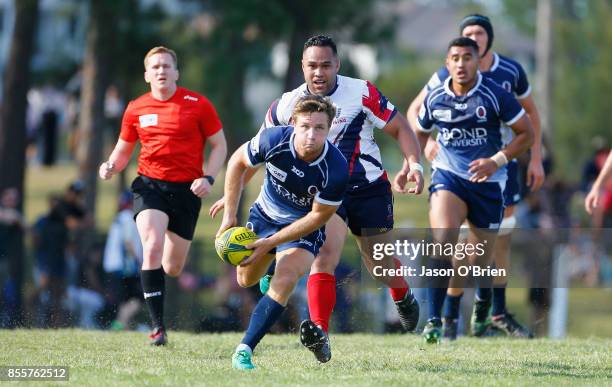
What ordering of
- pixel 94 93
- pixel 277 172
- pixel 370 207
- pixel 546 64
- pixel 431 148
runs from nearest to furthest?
pixel 277 172
pixel 370 207
pixel 431 148
pixel 94 93
pixel 546 64

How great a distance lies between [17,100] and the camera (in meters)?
21.5

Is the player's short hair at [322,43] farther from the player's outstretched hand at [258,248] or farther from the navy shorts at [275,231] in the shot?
the player's outstretched hand at [258,248]

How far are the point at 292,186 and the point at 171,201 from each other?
6.93ft

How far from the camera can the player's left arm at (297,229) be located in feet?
24.7

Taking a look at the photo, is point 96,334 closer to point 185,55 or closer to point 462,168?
point 462,168

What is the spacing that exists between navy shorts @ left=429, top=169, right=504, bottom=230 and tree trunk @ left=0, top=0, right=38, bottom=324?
485 inches

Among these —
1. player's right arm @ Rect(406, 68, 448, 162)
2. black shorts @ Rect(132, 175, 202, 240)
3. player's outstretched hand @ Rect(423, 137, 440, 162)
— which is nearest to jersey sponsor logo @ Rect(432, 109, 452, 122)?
player's right arm @ Rect(406, 68, 448, 162)

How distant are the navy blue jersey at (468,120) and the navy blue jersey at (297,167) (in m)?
2.15

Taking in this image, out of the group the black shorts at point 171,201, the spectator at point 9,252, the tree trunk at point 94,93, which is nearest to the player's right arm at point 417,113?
the black shorts at point 171,201

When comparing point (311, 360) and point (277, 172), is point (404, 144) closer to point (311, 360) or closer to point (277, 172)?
point (277, 172)

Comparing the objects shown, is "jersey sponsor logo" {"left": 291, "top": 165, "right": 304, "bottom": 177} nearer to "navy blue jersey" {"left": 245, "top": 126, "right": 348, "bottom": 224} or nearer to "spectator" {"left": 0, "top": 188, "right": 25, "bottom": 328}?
"navy blue jersey" {"left": 245, "top": 126, "right": 348, "bottom": 224}

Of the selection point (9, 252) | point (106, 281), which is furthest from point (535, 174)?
point (9, 252)

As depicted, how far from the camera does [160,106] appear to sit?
9.66m

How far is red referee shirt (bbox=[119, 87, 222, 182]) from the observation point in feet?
31.5
